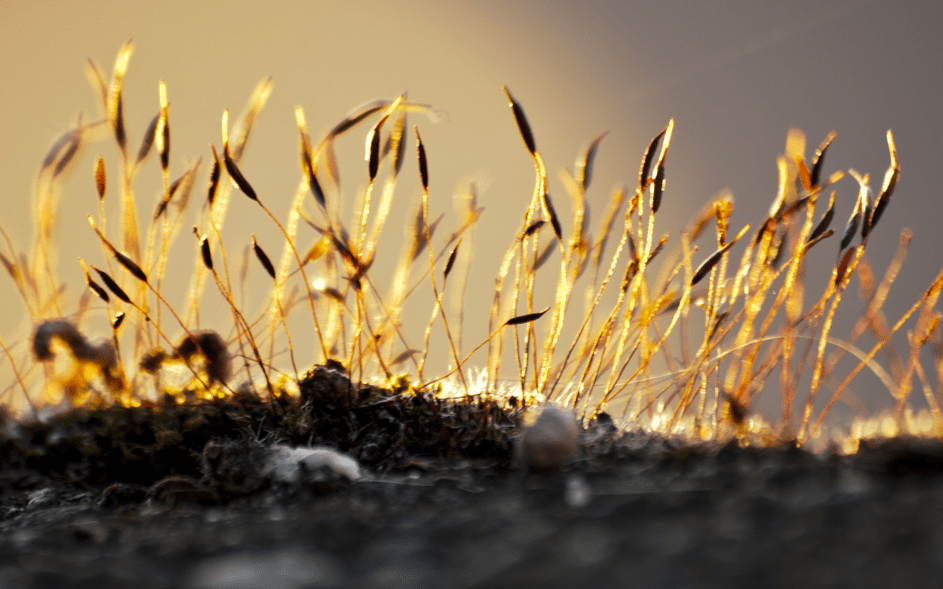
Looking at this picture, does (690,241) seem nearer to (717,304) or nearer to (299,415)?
(717,304)

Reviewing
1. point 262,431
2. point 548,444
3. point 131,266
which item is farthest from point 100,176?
point 548,444

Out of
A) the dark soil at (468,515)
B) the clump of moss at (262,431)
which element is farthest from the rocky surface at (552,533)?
the clump of moss at (262,431)

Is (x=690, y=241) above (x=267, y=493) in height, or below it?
above

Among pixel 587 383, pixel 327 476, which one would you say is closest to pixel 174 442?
pixel 327 476

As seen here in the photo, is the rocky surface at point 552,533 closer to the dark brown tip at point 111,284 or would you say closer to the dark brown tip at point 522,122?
the dark brown tip at point 111,284

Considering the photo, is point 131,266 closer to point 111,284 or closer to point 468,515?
point 111,284

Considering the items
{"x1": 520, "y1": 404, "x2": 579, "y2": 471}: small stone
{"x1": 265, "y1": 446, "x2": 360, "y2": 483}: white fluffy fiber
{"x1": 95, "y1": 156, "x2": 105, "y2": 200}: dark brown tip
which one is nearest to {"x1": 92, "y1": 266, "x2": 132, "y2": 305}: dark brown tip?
{"x1": 95, "y1": 156, "x2": 105, "y2": 200}: dark brown tip

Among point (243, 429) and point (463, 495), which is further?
point (243, 429)

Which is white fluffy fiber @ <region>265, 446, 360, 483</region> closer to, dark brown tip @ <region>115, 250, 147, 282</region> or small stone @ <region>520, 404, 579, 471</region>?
small stone @ <region>520, 404, 579, 471</region>
